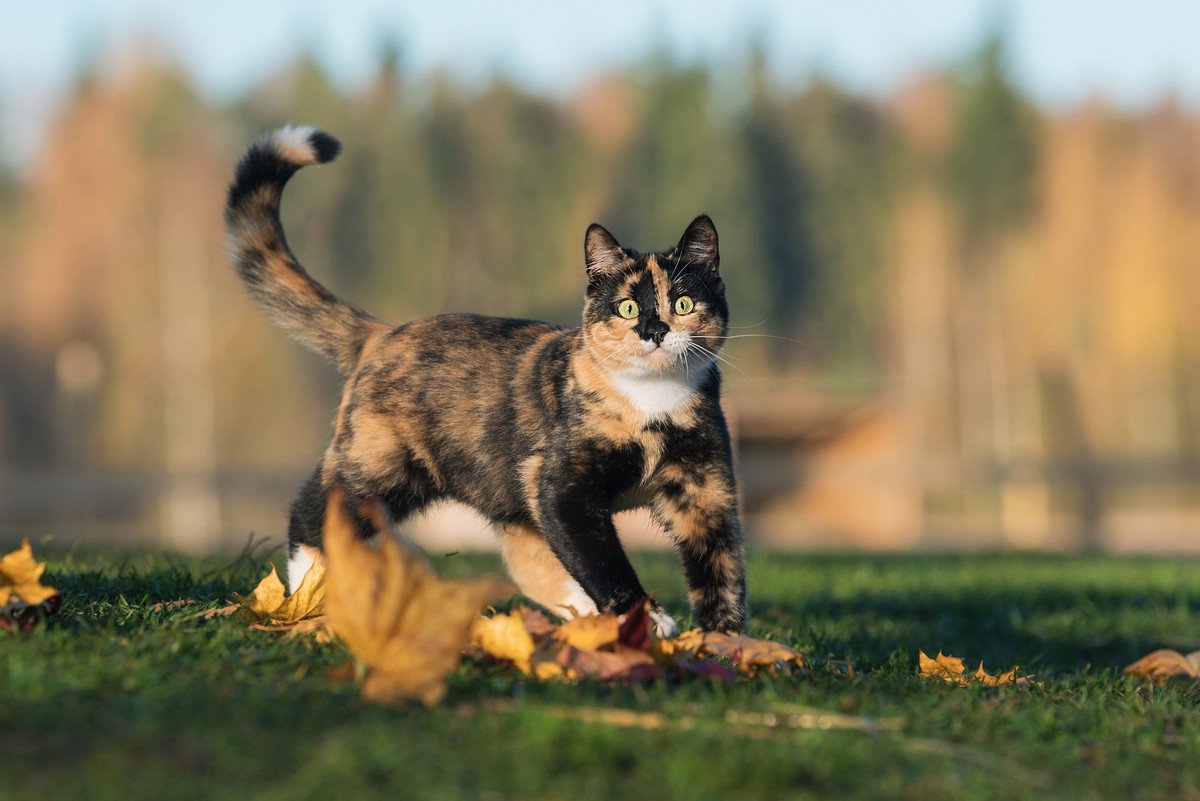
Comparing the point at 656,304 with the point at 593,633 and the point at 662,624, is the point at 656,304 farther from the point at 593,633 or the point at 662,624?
the point at 593,633

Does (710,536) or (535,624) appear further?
(710,536)

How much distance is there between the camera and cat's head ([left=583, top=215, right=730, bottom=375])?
5.04 metres

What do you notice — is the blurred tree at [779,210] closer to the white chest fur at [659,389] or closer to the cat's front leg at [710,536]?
the white chest fur at [659,389]

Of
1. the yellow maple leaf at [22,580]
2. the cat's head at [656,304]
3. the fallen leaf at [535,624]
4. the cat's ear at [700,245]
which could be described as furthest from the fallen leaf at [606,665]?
the cat's ear at [700,245]

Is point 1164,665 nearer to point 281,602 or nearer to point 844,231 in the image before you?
point 281,602

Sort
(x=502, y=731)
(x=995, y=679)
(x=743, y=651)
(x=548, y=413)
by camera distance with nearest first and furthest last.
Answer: (x=502, y=731) → (x=743, y=651) → (x=995, y=679) → (x=548, y=413)

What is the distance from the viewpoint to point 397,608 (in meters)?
3.33

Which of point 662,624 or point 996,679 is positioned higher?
point 662,624

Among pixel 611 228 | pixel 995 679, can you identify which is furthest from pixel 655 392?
pixel 611 228

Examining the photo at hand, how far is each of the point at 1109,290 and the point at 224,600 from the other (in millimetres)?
56680

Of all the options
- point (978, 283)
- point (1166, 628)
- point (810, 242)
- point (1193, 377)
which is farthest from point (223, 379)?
point (1166, 628)

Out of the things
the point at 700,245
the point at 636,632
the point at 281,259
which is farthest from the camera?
the point at 281,259

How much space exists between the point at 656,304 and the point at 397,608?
7.07 feet

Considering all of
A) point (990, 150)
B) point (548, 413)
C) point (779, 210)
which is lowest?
point (548, 413)
